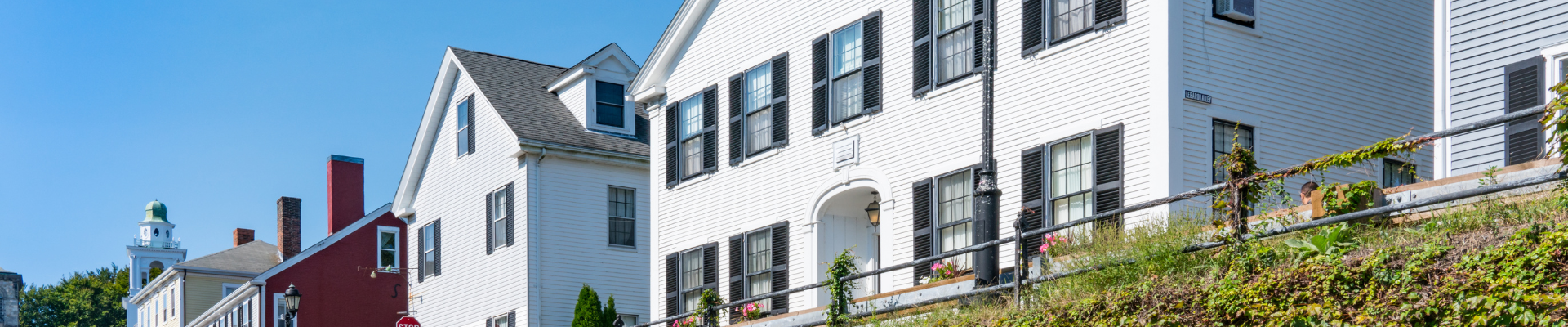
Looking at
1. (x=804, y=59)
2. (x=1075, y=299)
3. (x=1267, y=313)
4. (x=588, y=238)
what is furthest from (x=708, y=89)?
(x=1267, y=313)

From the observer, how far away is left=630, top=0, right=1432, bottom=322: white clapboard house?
15.4m

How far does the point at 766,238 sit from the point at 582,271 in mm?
7493

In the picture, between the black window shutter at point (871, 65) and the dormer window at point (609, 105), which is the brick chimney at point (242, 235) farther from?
the black window shutter at point (871, 65)

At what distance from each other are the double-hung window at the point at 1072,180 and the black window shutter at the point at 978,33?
172 cm

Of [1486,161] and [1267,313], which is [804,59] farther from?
[1267,313]

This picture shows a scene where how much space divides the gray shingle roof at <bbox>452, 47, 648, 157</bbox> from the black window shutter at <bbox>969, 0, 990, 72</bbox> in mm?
11927

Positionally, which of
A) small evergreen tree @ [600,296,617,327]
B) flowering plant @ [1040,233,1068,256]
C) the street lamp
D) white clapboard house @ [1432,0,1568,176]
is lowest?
small evergreen tree @ [600,296,617,327]

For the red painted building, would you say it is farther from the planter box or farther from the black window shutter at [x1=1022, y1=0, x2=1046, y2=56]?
the planter box

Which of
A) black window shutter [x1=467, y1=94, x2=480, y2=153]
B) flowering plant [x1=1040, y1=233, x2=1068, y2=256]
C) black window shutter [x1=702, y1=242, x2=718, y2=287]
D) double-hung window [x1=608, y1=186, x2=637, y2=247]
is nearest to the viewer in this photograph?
flowering plant [x1=1040, y1=233, x2=1068, y2=256]

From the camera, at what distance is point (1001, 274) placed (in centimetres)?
1422

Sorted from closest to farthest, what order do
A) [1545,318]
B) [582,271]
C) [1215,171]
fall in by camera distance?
[1545,318] < [1215,171] < [582,271]

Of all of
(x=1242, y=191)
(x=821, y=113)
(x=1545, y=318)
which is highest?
(x=821, y=113)

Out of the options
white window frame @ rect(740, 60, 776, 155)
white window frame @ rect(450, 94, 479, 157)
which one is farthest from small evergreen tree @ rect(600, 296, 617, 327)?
white window frame @ rect(450, 94, 479, 157)

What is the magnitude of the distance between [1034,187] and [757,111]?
629 centimetres
